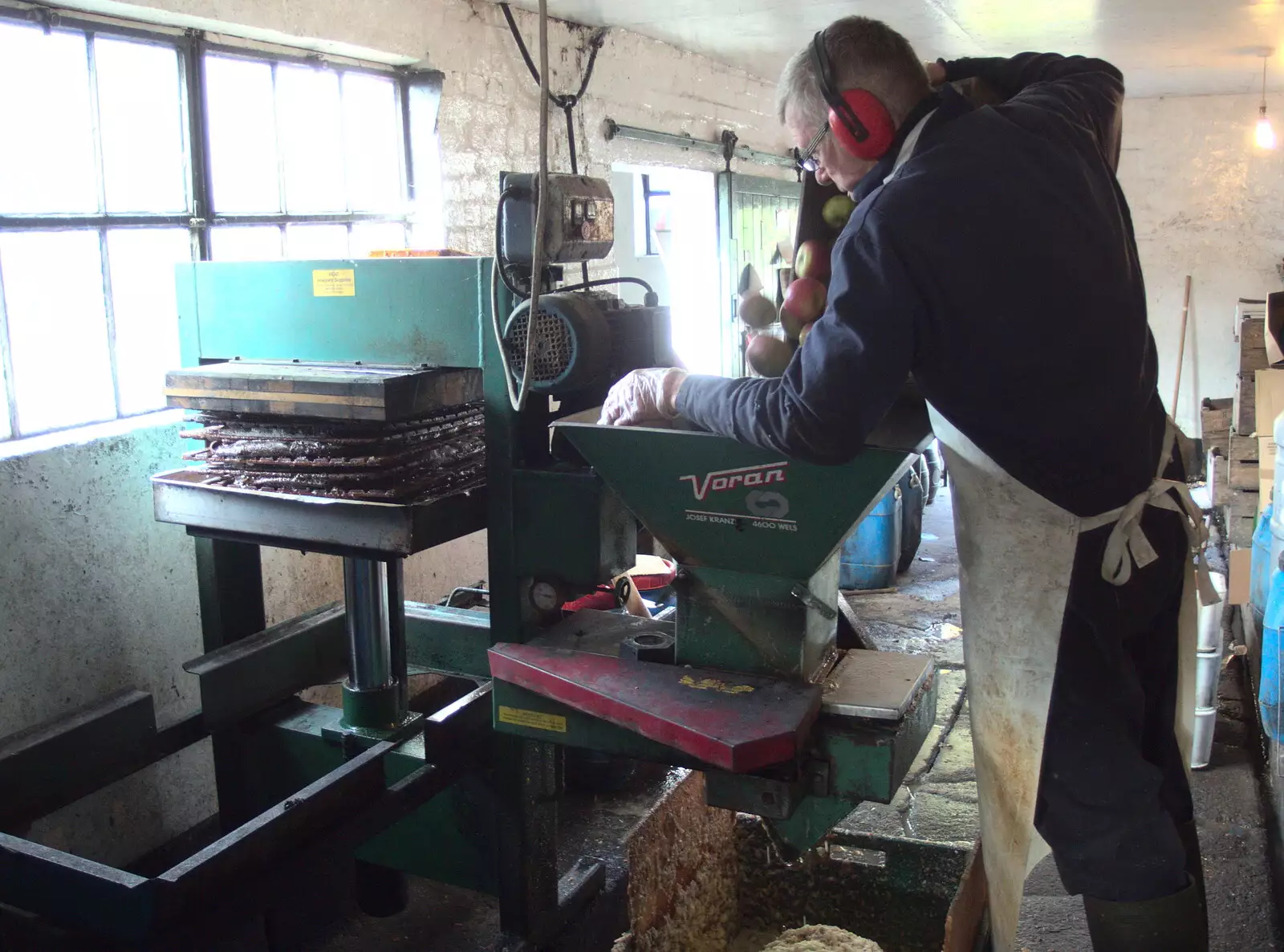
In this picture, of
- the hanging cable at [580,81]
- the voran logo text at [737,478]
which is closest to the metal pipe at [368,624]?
the voran logo text at [737,478]

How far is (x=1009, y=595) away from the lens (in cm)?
154

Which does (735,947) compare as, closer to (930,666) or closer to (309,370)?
(930,666)

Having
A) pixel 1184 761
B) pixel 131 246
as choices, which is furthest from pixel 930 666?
pixel 131 246

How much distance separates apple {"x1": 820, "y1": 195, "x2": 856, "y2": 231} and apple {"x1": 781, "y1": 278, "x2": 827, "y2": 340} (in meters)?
0.13

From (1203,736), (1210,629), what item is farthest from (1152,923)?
(1203,736)

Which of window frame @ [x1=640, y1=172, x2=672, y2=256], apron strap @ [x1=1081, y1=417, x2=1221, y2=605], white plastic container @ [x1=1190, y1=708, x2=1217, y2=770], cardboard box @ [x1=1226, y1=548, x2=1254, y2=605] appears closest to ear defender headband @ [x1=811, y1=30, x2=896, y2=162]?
apron strap @ [x1=1081, y1=417, x2=1221, y2=605]

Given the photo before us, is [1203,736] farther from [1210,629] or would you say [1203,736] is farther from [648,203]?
[648,203]

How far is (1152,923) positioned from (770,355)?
39.0 inches

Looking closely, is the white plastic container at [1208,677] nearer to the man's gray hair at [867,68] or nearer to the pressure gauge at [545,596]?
the pressure gauge at [545,596]

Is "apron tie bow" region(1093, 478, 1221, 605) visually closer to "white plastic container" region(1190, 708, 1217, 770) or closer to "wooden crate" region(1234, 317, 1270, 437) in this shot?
"white plastic container" region(1190, 708, 1217, 770)

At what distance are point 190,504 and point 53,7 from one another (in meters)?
1.19

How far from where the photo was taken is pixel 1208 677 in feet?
10.3

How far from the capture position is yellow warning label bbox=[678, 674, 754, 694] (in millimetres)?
1555

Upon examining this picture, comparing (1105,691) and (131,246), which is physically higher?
(131,246)
